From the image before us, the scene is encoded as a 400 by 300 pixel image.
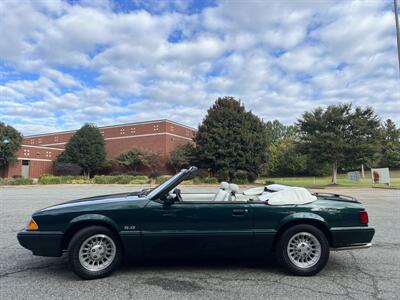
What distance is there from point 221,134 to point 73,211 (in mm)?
33284

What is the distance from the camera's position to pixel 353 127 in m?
35.0

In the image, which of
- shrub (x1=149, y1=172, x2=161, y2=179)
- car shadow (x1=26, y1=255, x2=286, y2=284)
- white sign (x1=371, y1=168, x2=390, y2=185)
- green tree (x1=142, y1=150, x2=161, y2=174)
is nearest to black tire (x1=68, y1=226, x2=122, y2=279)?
car shadow (x1=26, y1=255, x2=286, y2=284)

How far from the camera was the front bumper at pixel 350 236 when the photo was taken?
4.99 m

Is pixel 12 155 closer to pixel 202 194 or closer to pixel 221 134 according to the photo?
pixel 221 134

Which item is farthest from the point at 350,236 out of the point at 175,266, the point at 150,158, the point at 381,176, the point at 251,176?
the point at 150,158

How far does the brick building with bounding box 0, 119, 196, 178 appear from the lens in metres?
53.6

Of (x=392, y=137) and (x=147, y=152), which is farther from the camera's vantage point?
(x=392, y=137)

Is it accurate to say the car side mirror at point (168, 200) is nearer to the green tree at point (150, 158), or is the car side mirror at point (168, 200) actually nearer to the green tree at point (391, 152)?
the green tree at point (150, 158)

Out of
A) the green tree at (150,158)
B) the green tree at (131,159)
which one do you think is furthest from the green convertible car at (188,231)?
the green tree at (131,159)

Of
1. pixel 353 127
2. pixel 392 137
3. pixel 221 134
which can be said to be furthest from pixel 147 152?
pixel 392 137

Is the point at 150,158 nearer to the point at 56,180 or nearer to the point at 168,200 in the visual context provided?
the point at 56,180

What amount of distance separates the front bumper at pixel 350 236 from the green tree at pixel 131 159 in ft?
155

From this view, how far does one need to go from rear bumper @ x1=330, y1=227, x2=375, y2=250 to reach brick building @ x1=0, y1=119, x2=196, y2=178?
158 feet

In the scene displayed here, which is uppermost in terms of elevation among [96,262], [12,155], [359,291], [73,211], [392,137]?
[392,137]
